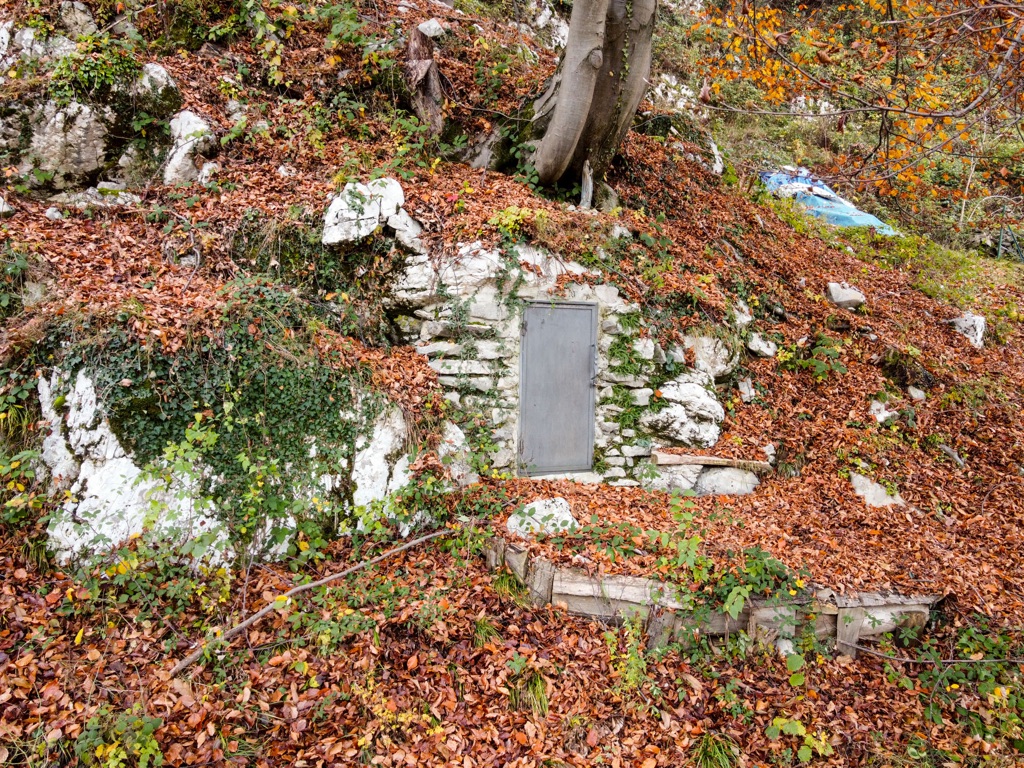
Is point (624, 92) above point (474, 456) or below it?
above

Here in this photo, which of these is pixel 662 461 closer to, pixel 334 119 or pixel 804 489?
pixel 804 489

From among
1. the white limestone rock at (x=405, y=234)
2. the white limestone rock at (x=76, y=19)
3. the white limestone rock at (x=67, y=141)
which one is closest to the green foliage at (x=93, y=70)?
the white limestone rock at (x=67, y=141)

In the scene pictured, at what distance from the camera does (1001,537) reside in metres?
5.38

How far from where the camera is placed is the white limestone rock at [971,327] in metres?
8.45

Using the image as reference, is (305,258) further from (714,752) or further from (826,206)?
(826,206)

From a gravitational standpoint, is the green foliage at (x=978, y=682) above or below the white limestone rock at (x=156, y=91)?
below

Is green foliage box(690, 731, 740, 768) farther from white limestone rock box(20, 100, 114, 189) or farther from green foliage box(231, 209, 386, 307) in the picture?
white limestone rock box(20, 100, 114, 189)

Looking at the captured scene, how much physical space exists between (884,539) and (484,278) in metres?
4.54

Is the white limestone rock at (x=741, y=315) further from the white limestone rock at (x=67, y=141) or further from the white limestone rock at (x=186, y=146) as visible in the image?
the white limestone rock at (x=67, y=141)

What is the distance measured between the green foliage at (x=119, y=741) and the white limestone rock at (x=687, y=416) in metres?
4.79

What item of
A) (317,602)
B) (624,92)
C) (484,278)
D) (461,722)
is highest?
(624,92)

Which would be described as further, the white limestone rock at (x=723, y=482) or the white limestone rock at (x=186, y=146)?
the white limestone rock at (x=186, y=146)

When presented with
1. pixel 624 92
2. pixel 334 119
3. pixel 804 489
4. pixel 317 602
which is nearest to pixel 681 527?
pixel 804 489

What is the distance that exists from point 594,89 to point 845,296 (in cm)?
461
